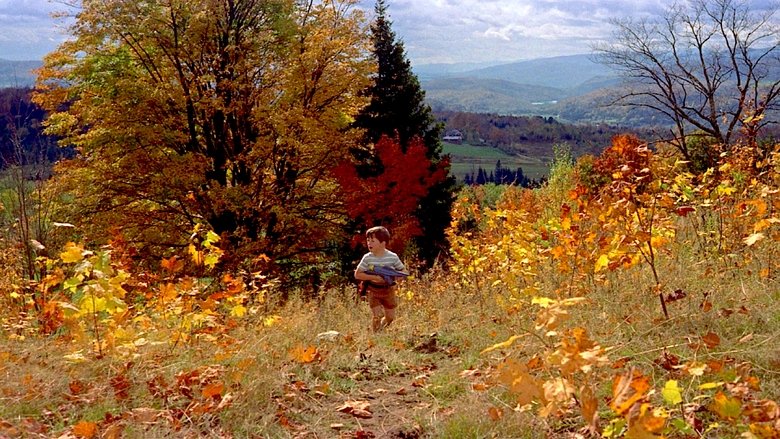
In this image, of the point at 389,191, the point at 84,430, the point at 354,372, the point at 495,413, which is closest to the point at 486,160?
the point at 389,191

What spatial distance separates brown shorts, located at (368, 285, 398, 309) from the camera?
20.7 feet

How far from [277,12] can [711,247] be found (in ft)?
38.4

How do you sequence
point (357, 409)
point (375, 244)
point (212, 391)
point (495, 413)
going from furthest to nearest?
point (375, 244) → point (357, 409) → point (212, 391) → point (495, 413)

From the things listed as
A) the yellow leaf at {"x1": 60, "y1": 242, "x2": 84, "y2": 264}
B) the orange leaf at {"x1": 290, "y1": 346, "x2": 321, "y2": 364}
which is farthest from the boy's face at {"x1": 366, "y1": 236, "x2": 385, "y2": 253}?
the yellow leaf at {"x1": 60, "y1": 242, "x2": 84, "y2": 264}

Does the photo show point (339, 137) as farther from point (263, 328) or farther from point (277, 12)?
point (263, 328)

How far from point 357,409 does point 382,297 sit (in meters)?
3.07

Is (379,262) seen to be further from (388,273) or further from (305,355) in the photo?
(305,355)

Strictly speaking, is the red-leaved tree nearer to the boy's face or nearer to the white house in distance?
the boy's face

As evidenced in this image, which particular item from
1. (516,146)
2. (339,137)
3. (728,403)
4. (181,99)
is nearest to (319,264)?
(339,137)

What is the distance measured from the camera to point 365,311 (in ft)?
24.4

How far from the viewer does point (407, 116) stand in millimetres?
20219

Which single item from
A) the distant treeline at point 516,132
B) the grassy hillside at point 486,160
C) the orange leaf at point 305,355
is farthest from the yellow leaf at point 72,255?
the distant treeline at point 516,132

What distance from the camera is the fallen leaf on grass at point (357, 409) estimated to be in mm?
3236

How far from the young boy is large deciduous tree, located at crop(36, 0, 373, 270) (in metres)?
6.35
